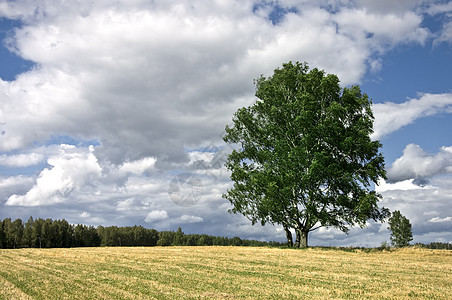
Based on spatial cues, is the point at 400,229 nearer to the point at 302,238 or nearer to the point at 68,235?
the point at 302,238

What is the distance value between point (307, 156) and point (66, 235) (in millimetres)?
117892

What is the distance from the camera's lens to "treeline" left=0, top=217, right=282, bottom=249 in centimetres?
12138

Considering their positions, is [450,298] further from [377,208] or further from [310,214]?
[377,208]

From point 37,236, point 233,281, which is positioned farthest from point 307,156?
point 37,236

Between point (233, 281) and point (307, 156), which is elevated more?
point (307, 156)

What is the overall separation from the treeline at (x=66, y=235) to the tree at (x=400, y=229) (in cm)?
3381

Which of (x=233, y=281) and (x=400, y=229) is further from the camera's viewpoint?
(x=400, y=229)

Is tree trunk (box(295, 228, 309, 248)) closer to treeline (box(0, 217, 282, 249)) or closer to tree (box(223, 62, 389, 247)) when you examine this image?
tree (box(223, 62, 389, 247))

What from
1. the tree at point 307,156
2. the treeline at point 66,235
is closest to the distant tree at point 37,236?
the treeline at point 66,235

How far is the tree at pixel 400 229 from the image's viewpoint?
84562 millimetres

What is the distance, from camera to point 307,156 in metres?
38.6

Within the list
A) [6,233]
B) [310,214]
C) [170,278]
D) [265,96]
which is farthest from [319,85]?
[6,233]

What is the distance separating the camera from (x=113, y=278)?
1955 centimetres

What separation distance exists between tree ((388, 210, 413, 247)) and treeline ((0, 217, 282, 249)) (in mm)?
33811
